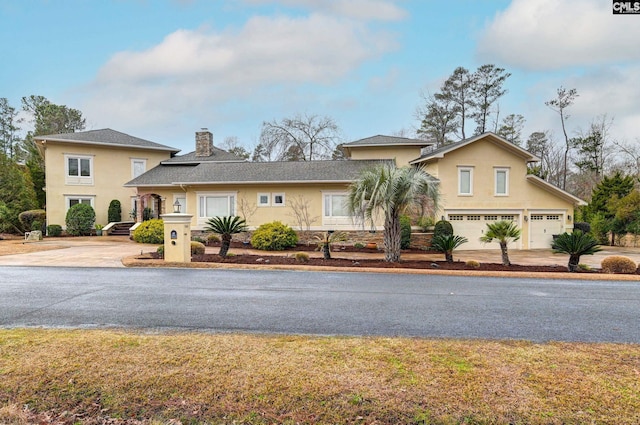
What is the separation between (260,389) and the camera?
3.50 m

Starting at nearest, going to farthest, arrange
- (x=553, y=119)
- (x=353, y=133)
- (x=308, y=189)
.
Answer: (x=308, y=189) → (x=553, y=119) → (x=353, y=133)

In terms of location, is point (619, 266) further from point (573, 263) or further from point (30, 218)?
point (30, 218)

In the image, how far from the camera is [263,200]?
21.6 m

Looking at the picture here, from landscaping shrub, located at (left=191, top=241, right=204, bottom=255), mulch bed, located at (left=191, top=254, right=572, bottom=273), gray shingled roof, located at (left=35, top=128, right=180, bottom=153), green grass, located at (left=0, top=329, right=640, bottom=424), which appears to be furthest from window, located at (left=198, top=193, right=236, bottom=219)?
green grass, located at (left=0, top=329, right=640, bottom=424)

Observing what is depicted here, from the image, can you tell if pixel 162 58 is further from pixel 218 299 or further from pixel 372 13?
pixel 218 299

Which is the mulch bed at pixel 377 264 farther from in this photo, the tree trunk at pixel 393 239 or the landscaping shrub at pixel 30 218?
the landscaping shrub at pixel 30 218

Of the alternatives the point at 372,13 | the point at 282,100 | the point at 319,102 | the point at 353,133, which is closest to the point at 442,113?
the point at 353,133

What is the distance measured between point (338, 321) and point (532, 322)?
3.20 metres

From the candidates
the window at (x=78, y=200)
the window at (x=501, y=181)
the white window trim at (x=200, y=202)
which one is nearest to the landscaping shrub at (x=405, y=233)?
the window at (x=501, y=181)

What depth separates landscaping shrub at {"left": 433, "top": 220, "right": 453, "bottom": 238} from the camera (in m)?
19.6

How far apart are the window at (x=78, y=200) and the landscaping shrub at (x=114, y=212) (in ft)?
4.56

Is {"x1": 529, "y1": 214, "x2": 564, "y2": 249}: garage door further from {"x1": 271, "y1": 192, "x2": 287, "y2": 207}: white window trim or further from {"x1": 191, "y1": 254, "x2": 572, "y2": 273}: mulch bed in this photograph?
{"x1": 271, "y1": 192, "x2": 287, "y2": 207}: white window trim

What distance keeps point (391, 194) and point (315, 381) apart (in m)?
10.2

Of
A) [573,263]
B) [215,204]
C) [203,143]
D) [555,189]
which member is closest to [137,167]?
[203,143]
